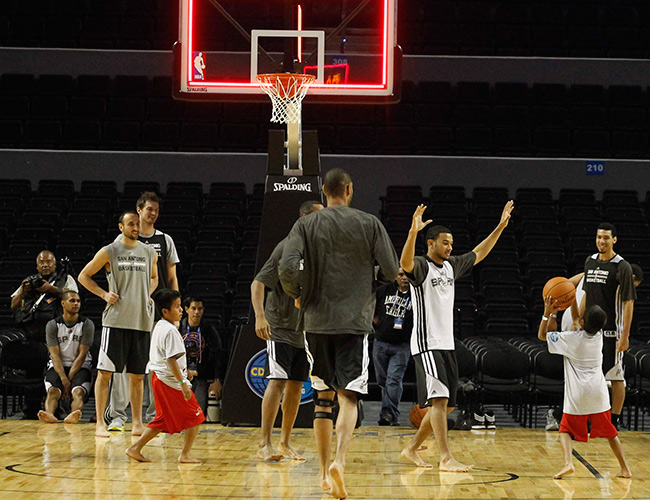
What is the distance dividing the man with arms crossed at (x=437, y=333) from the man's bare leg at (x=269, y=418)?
3.02 ft

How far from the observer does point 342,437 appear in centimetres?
480

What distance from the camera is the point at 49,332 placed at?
883 cm

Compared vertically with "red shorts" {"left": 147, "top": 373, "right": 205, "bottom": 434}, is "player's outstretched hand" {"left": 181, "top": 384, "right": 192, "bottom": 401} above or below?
above

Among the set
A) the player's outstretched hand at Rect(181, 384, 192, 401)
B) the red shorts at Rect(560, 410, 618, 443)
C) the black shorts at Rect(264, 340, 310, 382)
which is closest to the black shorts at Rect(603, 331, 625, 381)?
the red shorts at Rect(560, 410, 618, 443)

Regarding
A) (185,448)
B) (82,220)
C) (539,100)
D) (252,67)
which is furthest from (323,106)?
(185,448)

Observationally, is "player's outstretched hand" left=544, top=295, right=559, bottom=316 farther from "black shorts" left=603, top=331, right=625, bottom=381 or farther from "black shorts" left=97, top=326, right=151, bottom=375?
"black shorts" left=97, top=326, right=151, bottom=375

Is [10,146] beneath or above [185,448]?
above

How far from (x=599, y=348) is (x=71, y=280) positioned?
5.50 meters

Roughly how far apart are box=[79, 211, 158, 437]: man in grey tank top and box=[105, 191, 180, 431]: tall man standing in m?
0.19

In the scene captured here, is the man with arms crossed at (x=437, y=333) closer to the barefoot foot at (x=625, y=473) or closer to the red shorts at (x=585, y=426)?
the red shorts at (x=585, y=426)

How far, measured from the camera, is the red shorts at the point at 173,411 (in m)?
5.93

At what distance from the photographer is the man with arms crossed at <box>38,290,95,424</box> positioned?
867 centimetres

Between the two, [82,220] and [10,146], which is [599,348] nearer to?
[82,220]

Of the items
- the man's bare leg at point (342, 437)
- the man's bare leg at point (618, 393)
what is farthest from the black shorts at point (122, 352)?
the man's bare leg at point (618, 393)
